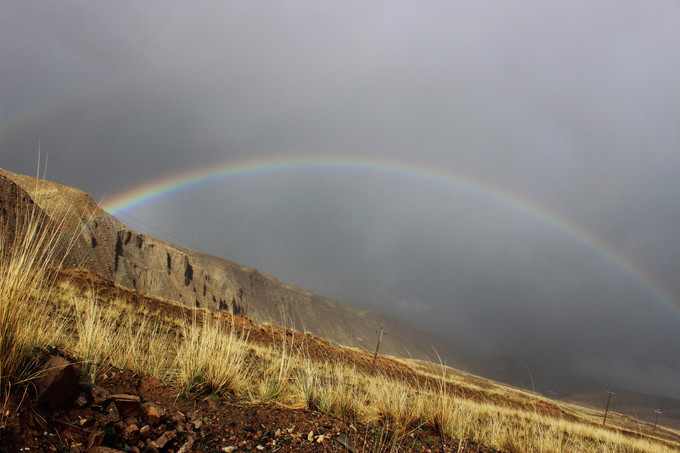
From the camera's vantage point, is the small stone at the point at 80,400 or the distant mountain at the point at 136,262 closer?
the small stone at the point at 80,400

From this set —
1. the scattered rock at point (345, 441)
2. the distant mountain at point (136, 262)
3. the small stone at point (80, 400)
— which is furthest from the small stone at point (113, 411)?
the scattered rock at point (345, 441)

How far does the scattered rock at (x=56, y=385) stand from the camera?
237cm

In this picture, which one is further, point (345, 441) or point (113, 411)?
point (345, 441)

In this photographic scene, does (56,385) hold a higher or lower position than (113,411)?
higher

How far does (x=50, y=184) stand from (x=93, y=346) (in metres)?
49.5

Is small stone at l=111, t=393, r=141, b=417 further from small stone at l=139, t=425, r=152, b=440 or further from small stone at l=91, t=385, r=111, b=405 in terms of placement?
small stone at l=139, t=425, r=152, b=440

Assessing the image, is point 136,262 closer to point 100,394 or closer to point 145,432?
point 100,394

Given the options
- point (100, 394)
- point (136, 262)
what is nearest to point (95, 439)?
point (100, 394)

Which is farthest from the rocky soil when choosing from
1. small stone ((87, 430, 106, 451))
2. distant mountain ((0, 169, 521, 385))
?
distant mountain ((0, 169, 521, 385))

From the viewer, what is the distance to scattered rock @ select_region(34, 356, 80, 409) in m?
2.37

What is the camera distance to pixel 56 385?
2391 mm

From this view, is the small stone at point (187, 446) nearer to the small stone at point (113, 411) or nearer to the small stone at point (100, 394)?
the small stone at point (113, 411)

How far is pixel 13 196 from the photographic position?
22.8 meters

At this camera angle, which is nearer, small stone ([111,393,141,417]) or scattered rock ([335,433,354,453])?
small stone ([111,393,141,417])
